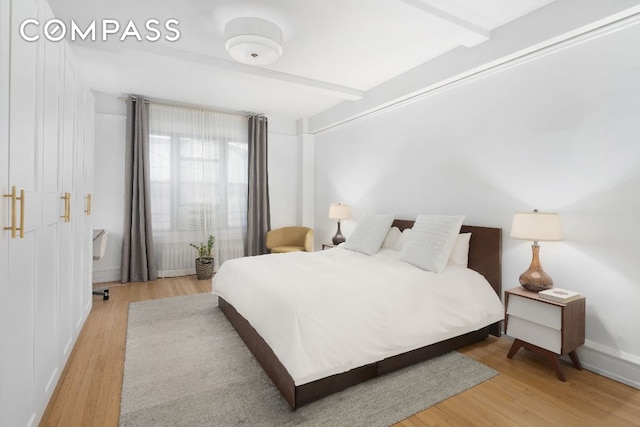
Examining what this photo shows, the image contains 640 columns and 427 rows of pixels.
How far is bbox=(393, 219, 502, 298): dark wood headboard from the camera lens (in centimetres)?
293

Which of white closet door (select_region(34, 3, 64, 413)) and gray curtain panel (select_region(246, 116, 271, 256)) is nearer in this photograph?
white closet door (select_region(34, 3, 64, 413))

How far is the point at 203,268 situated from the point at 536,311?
13.8 feet

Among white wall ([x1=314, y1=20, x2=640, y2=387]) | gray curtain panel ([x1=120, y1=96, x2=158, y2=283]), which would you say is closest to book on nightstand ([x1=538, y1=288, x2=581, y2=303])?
white wall ([x1=314, y1=20, x2=640, y2=387])

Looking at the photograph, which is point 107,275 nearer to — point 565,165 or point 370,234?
point 370,234

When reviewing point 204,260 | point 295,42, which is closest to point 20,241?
point 295,42

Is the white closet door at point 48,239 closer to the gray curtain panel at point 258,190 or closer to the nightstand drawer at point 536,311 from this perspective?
the nightstand drawer at point 536,311

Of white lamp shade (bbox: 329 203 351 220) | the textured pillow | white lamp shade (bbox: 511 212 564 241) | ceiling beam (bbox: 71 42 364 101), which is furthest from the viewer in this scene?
white lamp shade (bbox: 329 203 351 220)

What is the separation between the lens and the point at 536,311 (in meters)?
2.35

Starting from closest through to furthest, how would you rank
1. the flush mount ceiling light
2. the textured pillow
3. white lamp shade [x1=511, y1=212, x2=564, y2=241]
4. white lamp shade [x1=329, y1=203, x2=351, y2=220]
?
white lamp shade [x1=511, y1=212, x2=564, y2=241] → the flush mount ceiling light → the textured pillow → white lamp shade [x1=329, y1=203, x2=351, y2=220]

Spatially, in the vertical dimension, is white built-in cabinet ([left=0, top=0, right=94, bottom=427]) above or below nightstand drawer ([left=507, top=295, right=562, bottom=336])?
above

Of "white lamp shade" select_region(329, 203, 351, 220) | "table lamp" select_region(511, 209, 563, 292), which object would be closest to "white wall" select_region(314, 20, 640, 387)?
"table lamp" select_region(511, 209, 563, 292)

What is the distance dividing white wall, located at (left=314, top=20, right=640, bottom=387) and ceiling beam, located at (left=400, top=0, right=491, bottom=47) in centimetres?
42

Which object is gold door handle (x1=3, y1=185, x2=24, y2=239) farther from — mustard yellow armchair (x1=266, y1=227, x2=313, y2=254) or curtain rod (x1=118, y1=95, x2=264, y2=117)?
mustard yellow armchair (x1=266, y1=227, x2=313, y2=254)

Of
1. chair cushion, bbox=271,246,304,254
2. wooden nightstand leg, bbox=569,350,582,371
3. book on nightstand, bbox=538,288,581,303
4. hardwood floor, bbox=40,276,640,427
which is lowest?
hardwood floor, bbox=40,276,640,427
